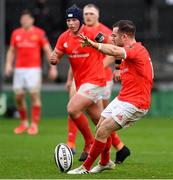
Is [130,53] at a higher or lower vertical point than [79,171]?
higher

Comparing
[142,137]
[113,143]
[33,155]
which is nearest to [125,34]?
[113,143]

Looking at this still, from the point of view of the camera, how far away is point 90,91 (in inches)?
516

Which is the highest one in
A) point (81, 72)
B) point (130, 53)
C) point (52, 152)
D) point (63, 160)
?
point (130, 53)

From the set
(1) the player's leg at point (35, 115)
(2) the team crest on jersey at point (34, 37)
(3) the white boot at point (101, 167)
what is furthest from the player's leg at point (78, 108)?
(2) the team crest on jersey at point (34, 37)

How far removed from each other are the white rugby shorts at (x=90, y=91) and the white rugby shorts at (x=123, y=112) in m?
1.76

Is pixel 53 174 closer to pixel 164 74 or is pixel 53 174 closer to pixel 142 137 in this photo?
pixel 142 137

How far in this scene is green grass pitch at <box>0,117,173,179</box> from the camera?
11.4m

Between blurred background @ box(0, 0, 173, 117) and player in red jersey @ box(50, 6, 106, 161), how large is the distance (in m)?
9.81

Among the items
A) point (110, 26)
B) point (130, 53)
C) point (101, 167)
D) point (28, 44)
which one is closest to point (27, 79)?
point (28, 44)

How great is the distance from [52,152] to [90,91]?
1925 millimetres

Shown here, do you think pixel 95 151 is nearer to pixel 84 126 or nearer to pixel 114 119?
pixel 114 119

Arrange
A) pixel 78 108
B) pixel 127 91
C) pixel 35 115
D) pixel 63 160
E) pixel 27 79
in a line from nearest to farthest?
pixel 127 91
pixel 63 160
pixel 78 108
pixel 35 115
pixel 27 79

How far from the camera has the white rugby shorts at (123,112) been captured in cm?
1115

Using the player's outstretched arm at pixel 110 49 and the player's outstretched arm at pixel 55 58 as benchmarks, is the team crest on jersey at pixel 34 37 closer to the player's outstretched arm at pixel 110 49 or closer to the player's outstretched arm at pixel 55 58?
the player's outstretched arm at pixel 55 58
